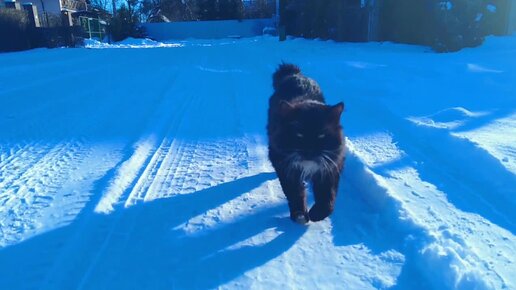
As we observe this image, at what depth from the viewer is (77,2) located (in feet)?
144

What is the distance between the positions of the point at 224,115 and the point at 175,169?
2.22 meters

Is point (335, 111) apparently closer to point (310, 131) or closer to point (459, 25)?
point (310, 131)

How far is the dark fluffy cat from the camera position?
259 cm

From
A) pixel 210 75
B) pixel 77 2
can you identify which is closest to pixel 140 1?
pixel 77 2

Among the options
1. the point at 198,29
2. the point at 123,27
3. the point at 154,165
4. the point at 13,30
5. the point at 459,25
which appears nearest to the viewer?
the point at 154,165

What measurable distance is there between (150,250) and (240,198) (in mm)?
997

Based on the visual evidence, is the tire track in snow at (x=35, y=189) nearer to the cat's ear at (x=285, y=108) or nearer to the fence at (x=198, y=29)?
the cat's ear at (x=285, y=108)

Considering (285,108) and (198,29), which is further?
(198,29)

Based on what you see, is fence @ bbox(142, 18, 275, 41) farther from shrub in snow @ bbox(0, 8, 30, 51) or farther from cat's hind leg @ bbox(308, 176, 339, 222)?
cat's hind leg @ bbox(308, 176, 339, 222)

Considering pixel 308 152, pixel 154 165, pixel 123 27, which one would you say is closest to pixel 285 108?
pixel 308 152

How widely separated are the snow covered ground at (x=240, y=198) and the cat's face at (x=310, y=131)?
25.9 inches

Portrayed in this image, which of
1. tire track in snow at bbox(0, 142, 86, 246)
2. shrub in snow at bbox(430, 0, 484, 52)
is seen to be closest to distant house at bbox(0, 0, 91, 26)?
shrub in snow at bbox(430, 0, 484, 52)

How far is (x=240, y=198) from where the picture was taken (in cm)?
339

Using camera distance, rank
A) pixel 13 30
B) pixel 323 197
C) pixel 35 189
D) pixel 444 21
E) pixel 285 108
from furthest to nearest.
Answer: pixel 13 30
pixel 444 21
pixel 35 189
pixel 323 197
pixel 285 108
